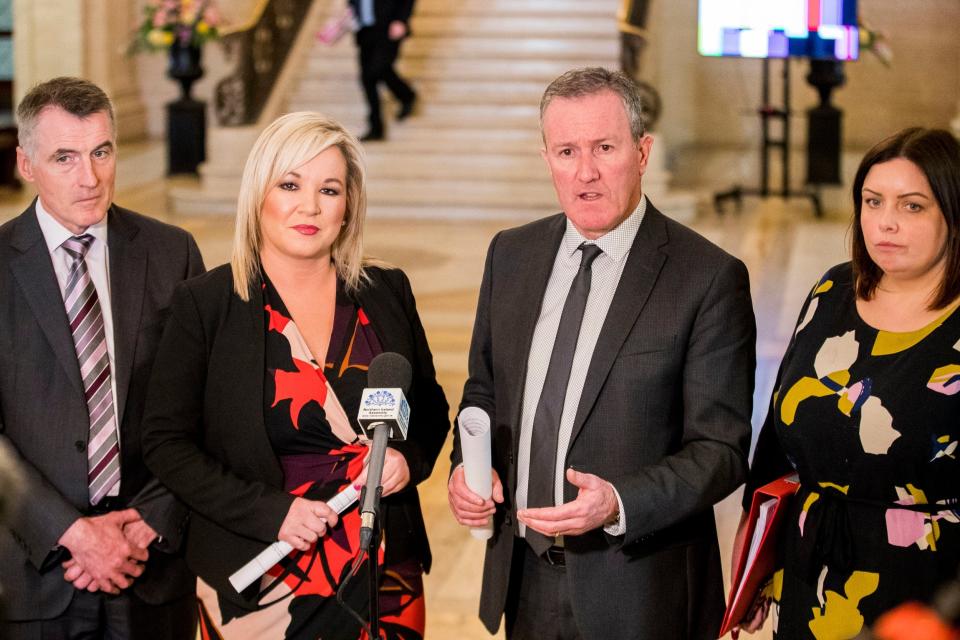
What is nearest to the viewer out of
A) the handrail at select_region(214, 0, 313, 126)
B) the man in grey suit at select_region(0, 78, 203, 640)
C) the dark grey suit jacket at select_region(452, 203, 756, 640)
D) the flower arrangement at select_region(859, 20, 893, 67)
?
the dark grey suit jacket at select_region(452, 203, 756, 640)

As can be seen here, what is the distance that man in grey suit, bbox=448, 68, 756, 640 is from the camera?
279cm

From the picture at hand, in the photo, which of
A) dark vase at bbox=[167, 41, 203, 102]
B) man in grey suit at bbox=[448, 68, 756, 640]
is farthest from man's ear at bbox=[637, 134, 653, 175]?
dark vase at bbox=[167, 41, 203, 102]

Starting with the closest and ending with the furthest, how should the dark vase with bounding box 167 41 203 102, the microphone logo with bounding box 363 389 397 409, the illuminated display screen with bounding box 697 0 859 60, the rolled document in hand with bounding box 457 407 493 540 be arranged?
the microphone logo with bounding box 363 389 397 409 < the rolled document in hand with bounding box 457 407 493 540 < the illuminated display screen with bounding box 697 0 859 60 < the dark vase with bounding box 167 41 203 102

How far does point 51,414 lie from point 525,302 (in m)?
1.16

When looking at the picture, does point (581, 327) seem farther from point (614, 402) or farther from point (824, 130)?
point (824, 130)

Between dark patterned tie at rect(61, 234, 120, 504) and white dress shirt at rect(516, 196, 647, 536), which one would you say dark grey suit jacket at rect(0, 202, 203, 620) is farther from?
white dress shirt at rect(516, 196, 647, 536)

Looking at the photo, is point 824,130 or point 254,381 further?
point 824,130

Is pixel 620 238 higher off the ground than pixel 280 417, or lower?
higher

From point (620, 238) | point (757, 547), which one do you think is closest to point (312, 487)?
point (620, 238)

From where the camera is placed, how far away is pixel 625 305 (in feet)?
9.34

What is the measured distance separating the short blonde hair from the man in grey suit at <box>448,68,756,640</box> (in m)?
0.43

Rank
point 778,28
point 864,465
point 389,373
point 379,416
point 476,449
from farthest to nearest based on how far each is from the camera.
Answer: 1. point 778,28
2. point 864,465
3. point 476,449
4. point 389,373
5. point 379,416

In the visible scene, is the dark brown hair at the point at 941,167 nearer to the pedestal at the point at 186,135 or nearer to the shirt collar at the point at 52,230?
the shirt collar at the point at 52,230

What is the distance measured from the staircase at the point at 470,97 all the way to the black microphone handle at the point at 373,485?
1100 centimetres
